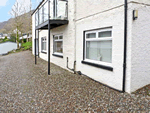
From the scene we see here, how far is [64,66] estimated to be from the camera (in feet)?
30.8

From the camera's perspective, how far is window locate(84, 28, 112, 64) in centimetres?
573

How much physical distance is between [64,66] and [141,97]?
5.70 m

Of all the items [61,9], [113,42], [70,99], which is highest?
[61,9]

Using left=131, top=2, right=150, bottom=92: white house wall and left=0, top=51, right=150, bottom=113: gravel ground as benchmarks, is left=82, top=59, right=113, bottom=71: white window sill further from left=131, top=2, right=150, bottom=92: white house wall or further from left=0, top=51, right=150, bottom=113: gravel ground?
left=131, top=2, right=150, bottom=92: white house wall

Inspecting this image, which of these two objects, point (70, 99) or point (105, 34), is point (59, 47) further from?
point (70, 99)

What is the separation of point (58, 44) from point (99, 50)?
498 cm

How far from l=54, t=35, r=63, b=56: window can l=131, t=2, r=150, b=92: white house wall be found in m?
6.09

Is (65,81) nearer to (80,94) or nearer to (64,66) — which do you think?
(80,94)

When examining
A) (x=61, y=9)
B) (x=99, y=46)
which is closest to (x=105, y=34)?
(x=99, y=46)

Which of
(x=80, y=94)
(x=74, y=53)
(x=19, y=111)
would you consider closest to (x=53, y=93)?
(x=80, y=94)

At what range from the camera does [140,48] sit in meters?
4.86

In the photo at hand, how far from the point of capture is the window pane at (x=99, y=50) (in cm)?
575

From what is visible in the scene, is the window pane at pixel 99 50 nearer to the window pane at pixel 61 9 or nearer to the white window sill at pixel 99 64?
the white window sill at pixel 99 64

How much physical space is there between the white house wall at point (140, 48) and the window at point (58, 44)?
6.09m
